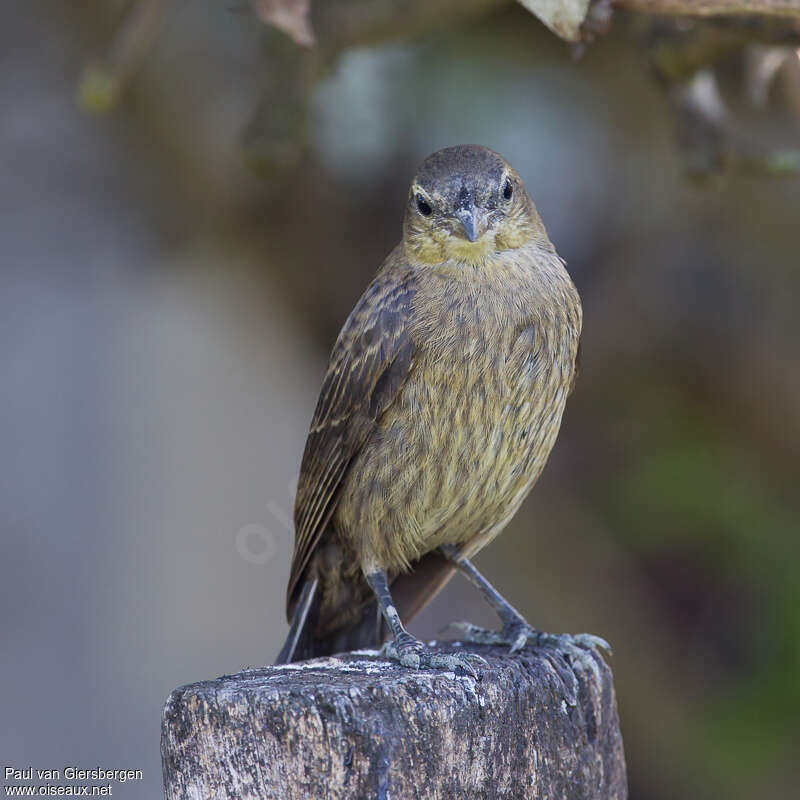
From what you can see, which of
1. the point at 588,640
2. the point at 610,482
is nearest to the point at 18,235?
the point at 610,482

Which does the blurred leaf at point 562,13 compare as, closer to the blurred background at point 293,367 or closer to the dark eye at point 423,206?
the dark eye at point 423,206

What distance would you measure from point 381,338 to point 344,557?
0.69 meters

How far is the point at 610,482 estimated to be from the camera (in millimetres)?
5633

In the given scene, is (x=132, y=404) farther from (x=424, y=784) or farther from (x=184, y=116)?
(x=424, y=784)

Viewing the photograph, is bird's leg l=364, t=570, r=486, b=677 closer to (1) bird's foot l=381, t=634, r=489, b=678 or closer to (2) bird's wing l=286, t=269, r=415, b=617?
(1) bird's foot l=381, t=634, r=489, b=678

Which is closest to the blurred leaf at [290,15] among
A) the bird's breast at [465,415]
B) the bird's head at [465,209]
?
the bird's head at [465,209]

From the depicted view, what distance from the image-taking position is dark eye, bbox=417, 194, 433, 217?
10.9 ft

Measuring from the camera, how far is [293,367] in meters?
5.85

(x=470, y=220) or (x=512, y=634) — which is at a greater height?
(x=470, y=220)

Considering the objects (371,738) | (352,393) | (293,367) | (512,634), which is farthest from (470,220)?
(293,367)

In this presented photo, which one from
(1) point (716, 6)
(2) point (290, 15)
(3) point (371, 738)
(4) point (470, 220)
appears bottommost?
(3) point (371, 738)

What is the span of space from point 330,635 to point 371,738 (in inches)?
58.9

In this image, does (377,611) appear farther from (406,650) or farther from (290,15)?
(290,15)

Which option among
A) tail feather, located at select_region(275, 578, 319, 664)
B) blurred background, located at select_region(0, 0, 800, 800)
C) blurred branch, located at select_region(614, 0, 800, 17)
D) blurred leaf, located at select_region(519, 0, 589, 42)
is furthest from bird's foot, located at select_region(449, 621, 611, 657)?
blurred background, located at select_region(0, 0, 800, 800)
